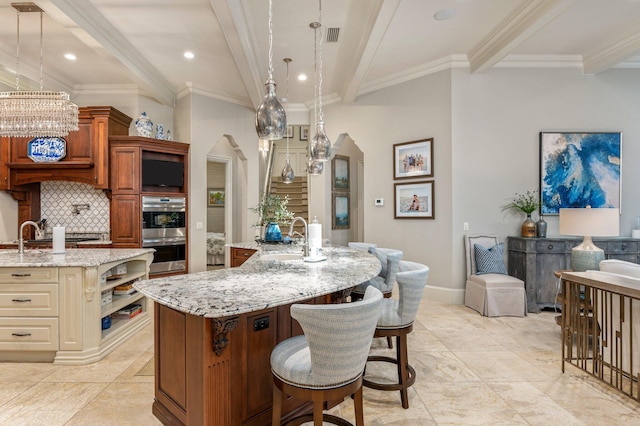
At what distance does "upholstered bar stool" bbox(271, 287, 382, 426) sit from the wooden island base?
0.70 ft

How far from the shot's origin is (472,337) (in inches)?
142

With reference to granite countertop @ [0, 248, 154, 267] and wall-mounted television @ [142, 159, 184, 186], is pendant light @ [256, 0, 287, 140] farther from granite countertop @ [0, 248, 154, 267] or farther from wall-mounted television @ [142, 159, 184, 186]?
wall-mounted television @ [142, 159, 184, 186]

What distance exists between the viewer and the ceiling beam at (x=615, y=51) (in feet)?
13.3

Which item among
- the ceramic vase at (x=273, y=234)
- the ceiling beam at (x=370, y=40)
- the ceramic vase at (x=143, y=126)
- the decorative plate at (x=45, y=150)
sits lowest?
the ceramic vase at (x=273, y=234)

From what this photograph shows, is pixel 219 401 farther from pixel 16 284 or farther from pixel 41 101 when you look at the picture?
pixel 41 101

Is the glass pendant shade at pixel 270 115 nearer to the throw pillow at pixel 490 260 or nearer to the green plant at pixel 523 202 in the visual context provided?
the throw pillow at pixel 490 260

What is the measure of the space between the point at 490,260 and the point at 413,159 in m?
1.83

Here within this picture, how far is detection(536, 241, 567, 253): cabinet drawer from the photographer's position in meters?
4.36

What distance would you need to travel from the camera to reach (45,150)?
5.16 m

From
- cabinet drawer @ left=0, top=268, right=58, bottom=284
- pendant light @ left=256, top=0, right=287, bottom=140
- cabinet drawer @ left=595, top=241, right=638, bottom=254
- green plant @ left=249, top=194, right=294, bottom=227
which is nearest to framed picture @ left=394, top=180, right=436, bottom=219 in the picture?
green plant @ left=249, top=194, right=294, bottom=227

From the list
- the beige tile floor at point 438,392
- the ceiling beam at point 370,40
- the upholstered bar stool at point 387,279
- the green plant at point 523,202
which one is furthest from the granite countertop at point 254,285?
the green plant at point 523,202

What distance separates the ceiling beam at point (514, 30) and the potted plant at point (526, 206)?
186cm

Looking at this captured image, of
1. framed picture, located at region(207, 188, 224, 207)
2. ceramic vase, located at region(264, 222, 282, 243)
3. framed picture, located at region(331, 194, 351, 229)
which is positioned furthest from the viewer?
framed picture, located at region(207, 188, 224, 207)

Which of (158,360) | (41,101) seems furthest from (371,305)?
(41,101)
